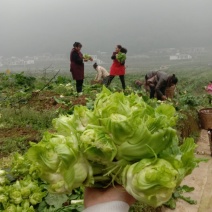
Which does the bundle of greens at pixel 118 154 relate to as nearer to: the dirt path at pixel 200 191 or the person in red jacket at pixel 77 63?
the dirt path at pixel 200 191

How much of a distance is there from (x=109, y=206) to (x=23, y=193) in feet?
5.19

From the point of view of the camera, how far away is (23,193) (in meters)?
2.71

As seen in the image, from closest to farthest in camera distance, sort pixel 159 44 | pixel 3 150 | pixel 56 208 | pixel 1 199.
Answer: pixel 1 199, pixel 56 208, pixel 3 150, pixel 159 44

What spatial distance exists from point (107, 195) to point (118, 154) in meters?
0.16

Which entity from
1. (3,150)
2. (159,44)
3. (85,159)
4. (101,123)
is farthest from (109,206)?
(159,44)

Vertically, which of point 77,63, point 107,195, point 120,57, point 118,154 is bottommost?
point 107,195

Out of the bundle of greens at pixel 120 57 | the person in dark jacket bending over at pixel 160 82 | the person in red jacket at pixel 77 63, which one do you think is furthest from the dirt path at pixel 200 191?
the bundle of greens at pixel 120 57

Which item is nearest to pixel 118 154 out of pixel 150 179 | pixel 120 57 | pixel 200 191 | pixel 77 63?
pixel 150 179

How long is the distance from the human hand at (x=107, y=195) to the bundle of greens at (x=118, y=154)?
27 mm

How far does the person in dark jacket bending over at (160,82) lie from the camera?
27.9 feet

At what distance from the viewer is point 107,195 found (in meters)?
1.35

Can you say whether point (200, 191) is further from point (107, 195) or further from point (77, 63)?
point (77, 63)

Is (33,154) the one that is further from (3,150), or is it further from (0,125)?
(0,125)

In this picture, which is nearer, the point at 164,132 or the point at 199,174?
the point at 164,132
